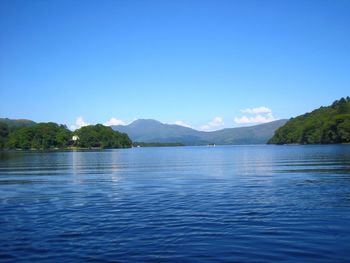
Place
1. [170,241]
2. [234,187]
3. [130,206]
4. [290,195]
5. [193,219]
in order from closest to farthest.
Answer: [170,241] < [193,219] < [130,206] < [290,195] < [234,187]

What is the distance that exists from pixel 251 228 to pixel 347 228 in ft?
14.8

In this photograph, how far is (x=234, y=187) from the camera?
122 feet

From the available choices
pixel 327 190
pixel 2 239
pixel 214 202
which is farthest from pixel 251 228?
pixel 327 190

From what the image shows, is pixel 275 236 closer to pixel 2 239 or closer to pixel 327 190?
pixel 2 239

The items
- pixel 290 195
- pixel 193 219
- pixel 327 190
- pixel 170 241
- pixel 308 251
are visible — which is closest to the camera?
pixel 308 251

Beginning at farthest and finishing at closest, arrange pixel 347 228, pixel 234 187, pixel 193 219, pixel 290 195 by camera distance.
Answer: pixel 234 187 → pixel 290 195 → pixel 193 219 → pixel 347 228

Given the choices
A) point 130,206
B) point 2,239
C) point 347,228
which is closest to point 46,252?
point 2,239

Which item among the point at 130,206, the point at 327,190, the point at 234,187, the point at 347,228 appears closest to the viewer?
the point at 347,228

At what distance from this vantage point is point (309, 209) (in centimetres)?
2383

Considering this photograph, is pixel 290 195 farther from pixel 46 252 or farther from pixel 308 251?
pixel 46 252

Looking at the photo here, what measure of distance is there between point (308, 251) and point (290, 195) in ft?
50.7

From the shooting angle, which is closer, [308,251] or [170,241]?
[308,251]

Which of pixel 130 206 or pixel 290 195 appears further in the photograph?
pixel 290 195

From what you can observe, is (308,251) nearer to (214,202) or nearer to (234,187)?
(214,202)
